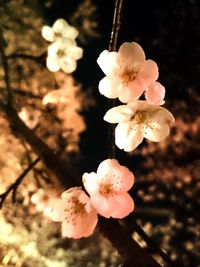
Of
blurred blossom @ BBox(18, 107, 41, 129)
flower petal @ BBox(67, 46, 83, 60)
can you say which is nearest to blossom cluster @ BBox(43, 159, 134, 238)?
flower petal @ BBox(67, 46, 83, 60)

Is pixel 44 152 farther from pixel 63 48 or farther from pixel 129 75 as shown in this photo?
pixel 63 48

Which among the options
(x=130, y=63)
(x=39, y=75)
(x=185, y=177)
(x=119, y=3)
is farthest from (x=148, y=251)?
(x=185, y=177)

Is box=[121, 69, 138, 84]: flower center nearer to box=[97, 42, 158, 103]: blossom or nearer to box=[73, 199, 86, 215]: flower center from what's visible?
box=[97, 42, 158, 103]: blossom

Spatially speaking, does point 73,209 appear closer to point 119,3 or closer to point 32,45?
point 119,3

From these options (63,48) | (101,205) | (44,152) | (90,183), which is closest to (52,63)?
(63,48)

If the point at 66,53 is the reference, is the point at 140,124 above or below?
above

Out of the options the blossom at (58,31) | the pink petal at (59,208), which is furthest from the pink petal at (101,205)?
the blossom at (58,31)

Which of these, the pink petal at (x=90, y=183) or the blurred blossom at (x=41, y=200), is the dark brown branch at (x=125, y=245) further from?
the blurred blossom at (x=41, y=200)

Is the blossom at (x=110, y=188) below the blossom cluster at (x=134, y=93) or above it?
below
